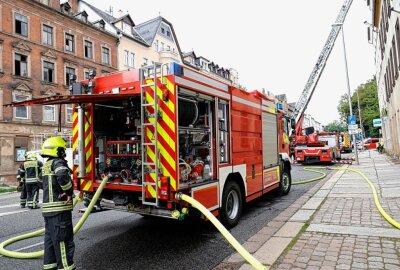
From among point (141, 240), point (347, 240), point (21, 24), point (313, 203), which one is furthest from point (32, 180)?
point (21, 24)

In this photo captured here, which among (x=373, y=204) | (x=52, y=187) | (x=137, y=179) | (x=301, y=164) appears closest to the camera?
(x=52, y=187)

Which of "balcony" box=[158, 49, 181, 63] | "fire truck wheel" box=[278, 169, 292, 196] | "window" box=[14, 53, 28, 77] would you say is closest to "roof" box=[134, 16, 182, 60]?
"balcony" box=[158, 49, 181, 63]

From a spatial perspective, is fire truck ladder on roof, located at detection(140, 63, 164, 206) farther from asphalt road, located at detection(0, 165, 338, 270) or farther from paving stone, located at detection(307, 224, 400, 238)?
paving stone, located at detection(307, 224, 400, 238)

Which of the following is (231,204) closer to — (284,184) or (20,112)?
(284,184)

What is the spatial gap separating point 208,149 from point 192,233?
57.7 inches

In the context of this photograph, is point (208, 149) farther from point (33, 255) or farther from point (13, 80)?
point (13, 80)

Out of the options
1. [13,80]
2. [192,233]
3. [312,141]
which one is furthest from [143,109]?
[13,80]

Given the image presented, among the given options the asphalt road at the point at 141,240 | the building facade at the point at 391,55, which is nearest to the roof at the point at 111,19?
the building facade at the point at 391,55

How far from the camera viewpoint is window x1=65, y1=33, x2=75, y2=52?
91.0 feet

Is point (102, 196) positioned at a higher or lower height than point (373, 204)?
higher

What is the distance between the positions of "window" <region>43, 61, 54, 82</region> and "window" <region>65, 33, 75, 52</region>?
2.35m

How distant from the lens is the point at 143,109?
4680 millimetres

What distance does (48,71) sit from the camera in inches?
1033

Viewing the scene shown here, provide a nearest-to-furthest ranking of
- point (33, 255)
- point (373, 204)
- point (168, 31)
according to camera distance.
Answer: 1. point (33, 255)
2. point (373, 204)
3. point (168, 31)
